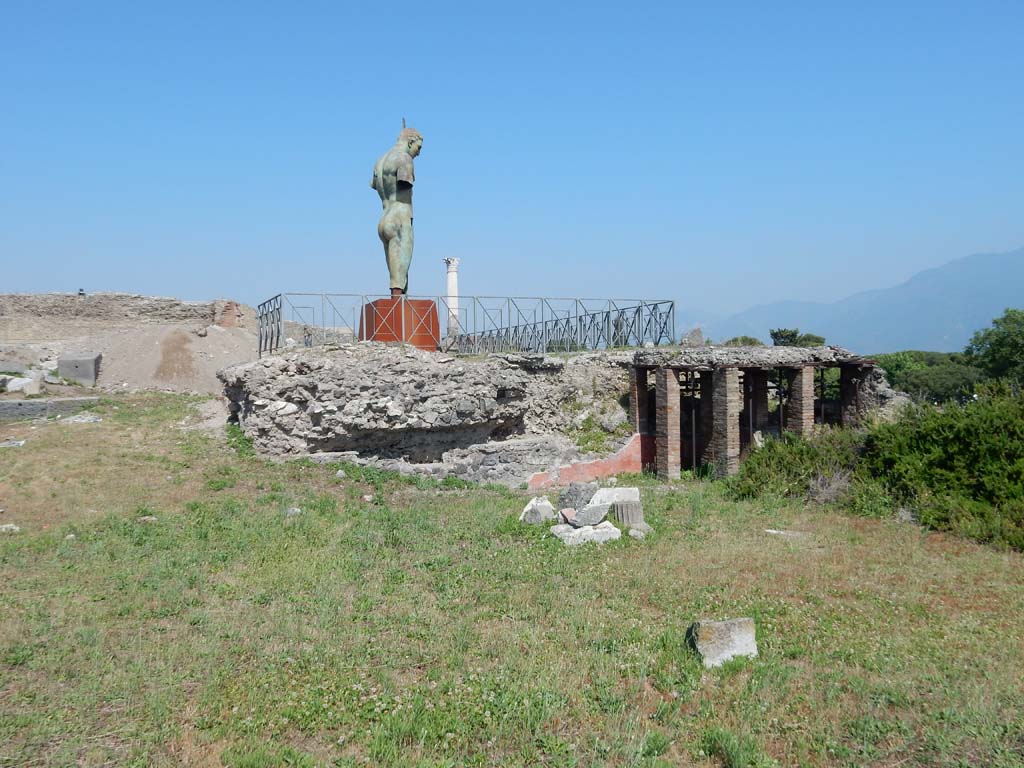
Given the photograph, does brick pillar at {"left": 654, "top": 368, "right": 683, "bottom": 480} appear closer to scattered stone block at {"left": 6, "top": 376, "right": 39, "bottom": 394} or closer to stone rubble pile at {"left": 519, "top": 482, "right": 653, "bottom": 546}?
stone rubble pile at {"left": 519, "top": 482, "right": 653, "bottom": 546}

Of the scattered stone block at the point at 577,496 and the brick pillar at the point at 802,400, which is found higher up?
the brick pillar at the point at 802,400

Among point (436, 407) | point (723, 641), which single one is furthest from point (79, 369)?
point (723, 641)

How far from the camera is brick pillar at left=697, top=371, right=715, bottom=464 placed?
15648mm

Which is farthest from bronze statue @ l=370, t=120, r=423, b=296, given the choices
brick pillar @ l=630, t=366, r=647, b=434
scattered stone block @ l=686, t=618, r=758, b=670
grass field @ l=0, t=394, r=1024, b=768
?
scattered stone block @ l=686, t=618, r=758, b=670

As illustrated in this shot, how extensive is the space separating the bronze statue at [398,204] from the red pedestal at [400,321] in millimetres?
606

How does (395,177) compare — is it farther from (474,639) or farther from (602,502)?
(474,639)

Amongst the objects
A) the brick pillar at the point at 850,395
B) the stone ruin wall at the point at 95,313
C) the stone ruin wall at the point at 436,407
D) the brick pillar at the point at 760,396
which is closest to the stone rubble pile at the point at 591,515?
the stone ruin wall at the point at 436,407

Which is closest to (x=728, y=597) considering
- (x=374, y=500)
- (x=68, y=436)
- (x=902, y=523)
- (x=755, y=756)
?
(x=755, y=756)

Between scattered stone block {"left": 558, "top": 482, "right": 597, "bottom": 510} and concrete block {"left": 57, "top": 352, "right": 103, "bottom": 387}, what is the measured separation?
55.5 feet

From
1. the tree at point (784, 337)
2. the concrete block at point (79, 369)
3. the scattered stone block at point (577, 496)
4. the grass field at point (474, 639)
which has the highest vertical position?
the tree at point (784, 337)

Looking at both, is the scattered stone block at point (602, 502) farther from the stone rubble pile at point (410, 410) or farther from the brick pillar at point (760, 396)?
the brick pillar at point (760, 396)

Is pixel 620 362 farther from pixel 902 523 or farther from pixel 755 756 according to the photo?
pixel 755 756

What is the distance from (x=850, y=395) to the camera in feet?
52.9

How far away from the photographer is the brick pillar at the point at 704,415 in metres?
15.6
